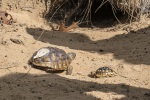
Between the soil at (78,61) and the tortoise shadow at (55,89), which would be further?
the soil at (78,61)

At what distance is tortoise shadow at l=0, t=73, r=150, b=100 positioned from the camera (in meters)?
4.25

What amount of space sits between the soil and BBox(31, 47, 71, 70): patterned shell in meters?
0.13

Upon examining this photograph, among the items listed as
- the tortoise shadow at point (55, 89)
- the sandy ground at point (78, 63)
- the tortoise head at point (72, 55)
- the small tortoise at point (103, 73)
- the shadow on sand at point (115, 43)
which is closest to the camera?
the tortoise shadow at point (55, 89)

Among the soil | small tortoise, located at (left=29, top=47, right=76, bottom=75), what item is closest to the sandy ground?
the soil

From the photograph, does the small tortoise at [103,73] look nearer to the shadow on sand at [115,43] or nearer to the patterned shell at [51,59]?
the patterned shell at [51,59]

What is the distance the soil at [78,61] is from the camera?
4453 millimetres

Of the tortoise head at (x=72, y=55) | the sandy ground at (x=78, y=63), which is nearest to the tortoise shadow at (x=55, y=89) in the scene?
the sandy ground at (x=78, y=63)

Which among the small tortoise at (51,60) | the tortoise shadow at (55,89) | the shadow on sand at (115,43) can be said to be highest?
the shadow on sand at (115,43)

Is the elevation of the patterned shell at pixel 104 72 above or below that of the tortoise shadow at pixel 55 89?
above

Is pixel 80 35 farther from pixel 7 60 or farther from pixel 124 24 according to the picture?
pixel 7 60

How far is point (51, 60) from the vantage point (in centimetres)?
531

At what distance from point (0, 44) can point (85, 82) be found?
1.72 metres

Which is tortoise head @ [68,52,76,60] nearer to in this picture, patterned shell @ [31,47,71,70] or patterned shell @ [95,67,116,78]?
patterned shell @ [31,47,71,70]

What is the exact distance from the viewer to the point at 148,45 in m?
6.38
